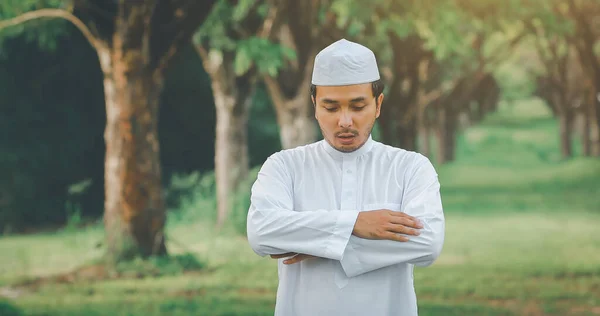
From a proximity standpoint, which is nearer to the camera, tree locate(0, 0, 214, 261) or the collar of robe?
the collar of robe

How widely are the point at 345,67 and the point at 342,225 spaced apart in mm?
604

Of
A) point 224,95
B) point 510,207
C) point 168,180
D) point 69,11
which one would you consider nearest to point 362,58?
point 69,11

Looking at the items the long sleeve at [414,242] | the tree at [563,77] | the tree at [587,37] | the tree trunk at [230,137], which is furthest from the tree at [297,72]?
the tree at [563,77]

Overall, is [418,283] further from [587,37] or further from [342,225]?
[587,37]

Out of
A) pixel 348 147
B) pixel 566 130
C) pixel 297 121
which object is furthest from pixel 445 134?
pixel 348 147

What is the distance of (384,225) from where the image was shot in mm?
3957

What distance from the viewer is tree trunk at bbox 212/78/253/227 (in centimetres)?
1759

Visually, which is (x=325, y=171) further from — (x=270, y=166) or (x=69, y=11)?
(x=69, y=11)

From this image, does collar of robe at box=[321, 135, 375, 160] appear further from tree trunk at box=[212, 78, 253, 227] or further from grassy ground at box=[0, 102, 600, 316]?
tree trunk at box=[212, 78, 253, 227]

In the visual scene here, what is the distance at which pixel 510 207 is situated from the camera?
24.4 m

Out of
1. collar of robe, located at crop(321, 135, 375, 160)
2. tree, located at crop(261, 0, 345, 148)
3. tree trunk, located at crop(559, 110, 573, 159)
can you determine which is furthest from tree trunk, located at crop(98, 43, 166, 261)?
tree trunk, located at crop(559, 110, 573, 159)

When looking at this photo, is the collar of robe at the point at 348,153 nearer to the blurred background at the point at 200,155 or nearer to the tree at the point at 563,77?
the blurred background at the point at 200,155

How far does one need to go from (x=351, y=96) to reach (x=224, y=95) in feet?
44.9

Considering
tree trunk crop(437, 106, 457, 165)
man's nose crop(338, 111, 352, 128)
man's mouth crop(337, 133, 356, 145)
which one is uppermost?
man's nose crop(338, 111, 352, 128)
